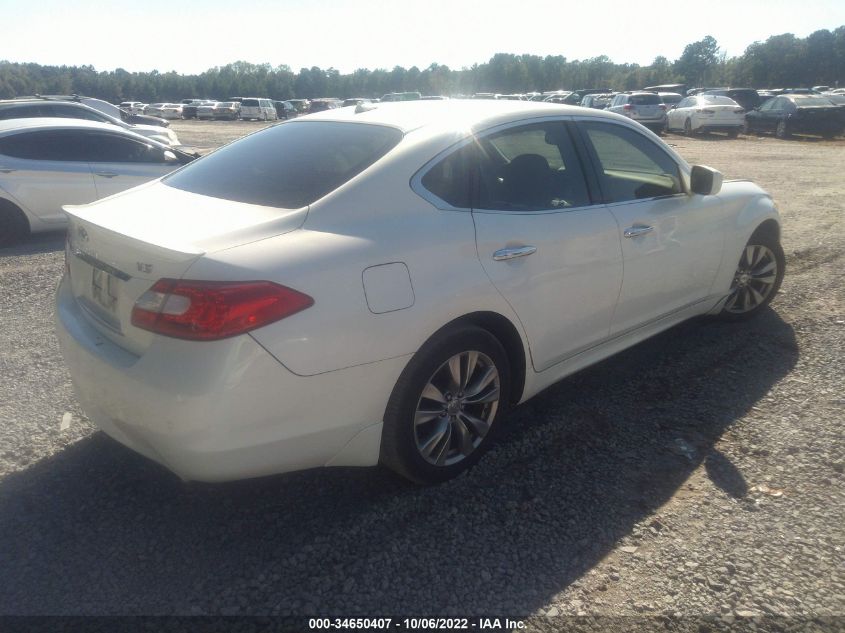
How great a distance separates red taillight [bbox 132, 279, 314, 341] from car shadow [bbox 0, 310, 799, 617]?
94 cm

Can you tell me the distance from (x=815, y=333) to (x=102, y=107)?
2041 cm

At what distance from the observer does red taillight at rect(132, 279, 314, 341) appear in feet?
7.97

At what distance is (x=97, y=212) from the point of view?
317cm

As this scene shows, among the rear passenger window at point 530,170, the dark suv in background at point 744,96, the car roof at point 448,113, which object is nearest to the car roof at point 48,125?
the car roof at point 448,113

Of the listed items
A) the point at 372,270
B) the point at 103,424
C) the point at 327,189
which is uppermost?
the point at 327,189

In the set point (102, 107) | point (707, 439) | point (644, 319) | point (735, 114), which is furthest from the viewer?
point (735, 114)

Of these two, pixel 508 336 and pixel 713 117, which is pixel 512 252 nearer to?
pixel 508 336

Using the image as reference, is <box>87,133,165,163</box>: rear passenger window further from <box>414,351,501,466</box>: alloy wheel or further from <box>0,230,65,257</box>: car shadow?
<box>414,351,501,466</box>: alloy wheel

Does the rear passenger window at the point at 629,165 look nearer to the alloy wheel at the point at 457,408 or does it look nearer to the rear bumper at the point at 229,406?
the alloy wheel at the point at 457,408

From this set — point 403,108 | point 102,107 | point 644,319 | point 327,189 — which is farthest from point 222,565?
point 102,107

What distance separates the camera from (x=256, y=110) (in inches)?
1898

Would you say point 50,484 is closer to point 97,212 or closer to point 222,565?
point 222,565

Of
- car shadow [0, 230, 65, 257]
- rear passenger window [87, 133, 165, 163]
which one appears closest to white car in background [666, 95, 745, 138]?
rear passenger window [87, 133, 165, 163]

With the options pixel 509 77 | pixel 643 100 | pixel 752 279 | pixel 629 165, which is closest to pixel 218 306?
pixel 629 165
